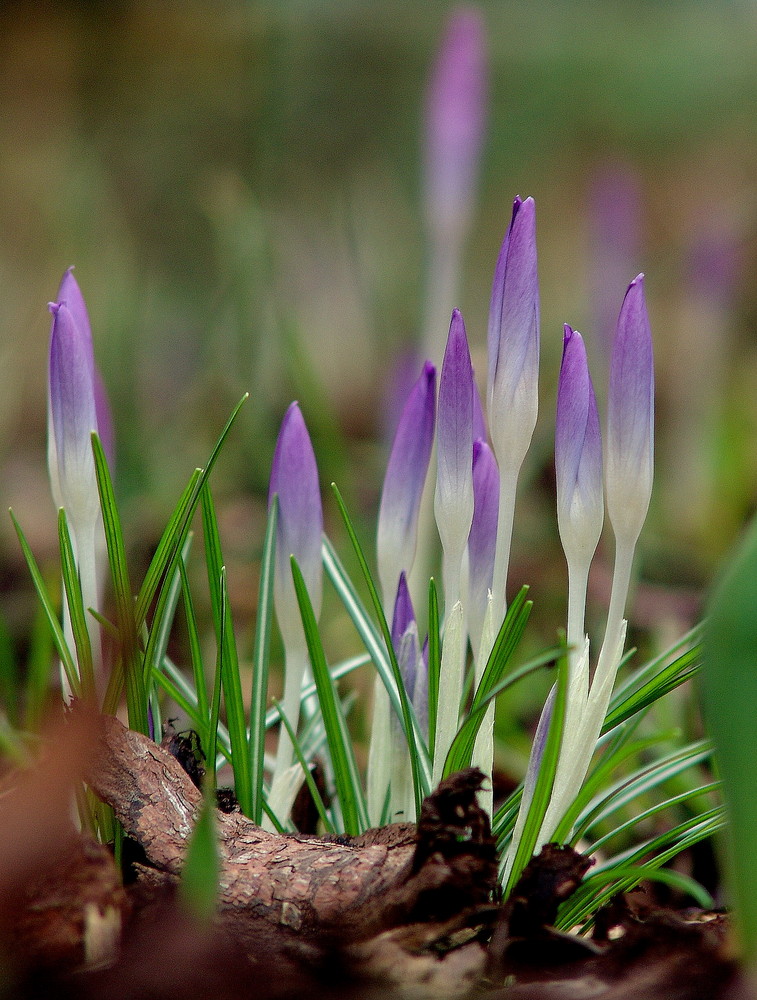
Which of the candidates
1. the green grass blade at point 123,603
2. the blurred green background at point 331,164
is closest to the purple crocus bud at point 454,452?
the green grass blade at point 123,603

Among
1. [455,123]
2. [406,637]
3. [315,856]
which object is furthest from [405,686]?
[455,123]

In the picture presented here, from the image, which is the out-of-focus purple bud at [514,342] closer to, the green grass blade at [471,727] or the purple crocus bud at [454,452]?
the purple crocus bud at [454,452]

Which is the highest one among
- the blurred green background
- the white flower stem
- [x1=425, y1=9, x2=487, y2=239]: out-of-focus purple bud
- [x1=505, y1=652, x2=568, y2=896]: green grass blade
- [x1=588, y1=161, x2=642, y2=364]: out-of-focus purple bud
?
the blurred green background

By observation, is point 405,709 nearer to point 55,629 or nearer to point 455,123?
point 55,629

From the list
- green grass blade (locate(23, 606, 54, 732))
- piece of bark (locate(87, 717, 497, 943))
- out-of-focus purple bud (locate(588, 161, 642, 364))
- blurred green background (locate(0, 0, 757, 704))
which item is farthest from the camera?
blurred green background (locate(0, 0, 757, 704))

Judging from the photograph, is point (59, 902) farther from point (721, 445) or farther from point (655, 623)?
point (721, 445)

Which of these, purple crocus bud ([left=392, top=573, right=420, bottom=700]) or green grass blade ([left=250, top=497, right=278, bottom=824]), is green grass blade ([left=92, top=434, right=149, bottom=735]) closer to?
green grass blade ([left=250, top=497, right=278, bottom=824])

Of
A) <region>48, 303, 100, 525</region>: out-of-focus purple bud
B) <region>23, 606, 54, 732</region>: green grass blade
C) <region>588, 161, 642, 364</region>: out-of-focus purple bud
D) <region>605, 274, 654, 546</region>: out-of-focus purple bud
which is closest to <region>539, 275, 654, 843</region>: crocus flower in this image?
<region>605, 274, 654, 546</region>: out-of-focus purple bud
